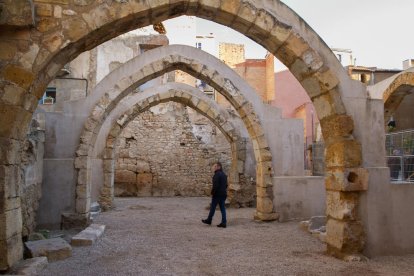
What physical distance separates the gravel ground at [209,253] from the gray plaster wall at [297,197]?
20.4 inches

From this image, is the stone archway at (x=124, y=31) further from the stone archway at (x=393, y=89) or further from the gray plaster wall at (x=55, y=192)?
the stone archway at (x=393, y=89)

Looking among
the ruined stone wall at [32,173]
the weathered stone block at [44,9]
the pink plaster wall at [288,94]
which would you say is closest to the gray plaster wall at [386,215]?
the weathered stone block at [44,9]

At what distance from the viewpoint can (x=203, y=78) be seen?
8.43 meters

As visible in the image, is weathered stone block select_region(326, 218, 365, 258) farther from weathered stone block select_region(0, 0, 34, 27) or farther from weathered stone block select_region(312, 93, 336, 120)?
weathered stone block select_region(0, 0, 34, 27)

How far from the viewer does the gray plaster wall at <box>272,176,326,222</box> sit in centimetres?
793

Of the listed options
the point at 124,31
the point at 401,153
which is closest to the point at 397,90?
the point at 401,153

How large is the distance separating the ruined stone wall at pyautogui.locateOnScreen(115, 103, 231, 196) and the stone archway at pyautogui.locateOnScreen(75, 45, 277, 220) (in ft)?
22.2

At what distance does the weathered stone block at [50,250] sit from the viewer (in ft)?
14.5

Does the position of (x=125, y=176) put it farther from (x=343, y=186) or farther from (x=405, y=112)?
(x=343, y=186)

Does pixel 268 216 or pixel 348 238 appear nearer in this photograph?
pixel 348 238

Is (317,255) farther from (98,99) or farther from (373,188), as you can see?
(98,99)

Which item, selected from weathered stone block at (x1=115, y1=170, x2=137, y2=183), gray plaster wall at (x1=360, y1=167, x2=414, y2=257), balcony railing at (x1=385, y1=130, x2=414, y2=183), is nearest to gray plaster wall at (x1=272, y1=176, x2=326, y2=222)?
balcony railing at (x1=385, y1=130, x2=414, y2=183)

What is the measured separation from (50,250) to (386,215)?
171 inches

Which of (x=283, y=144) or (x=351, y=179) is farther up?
(x=283, y=144)
